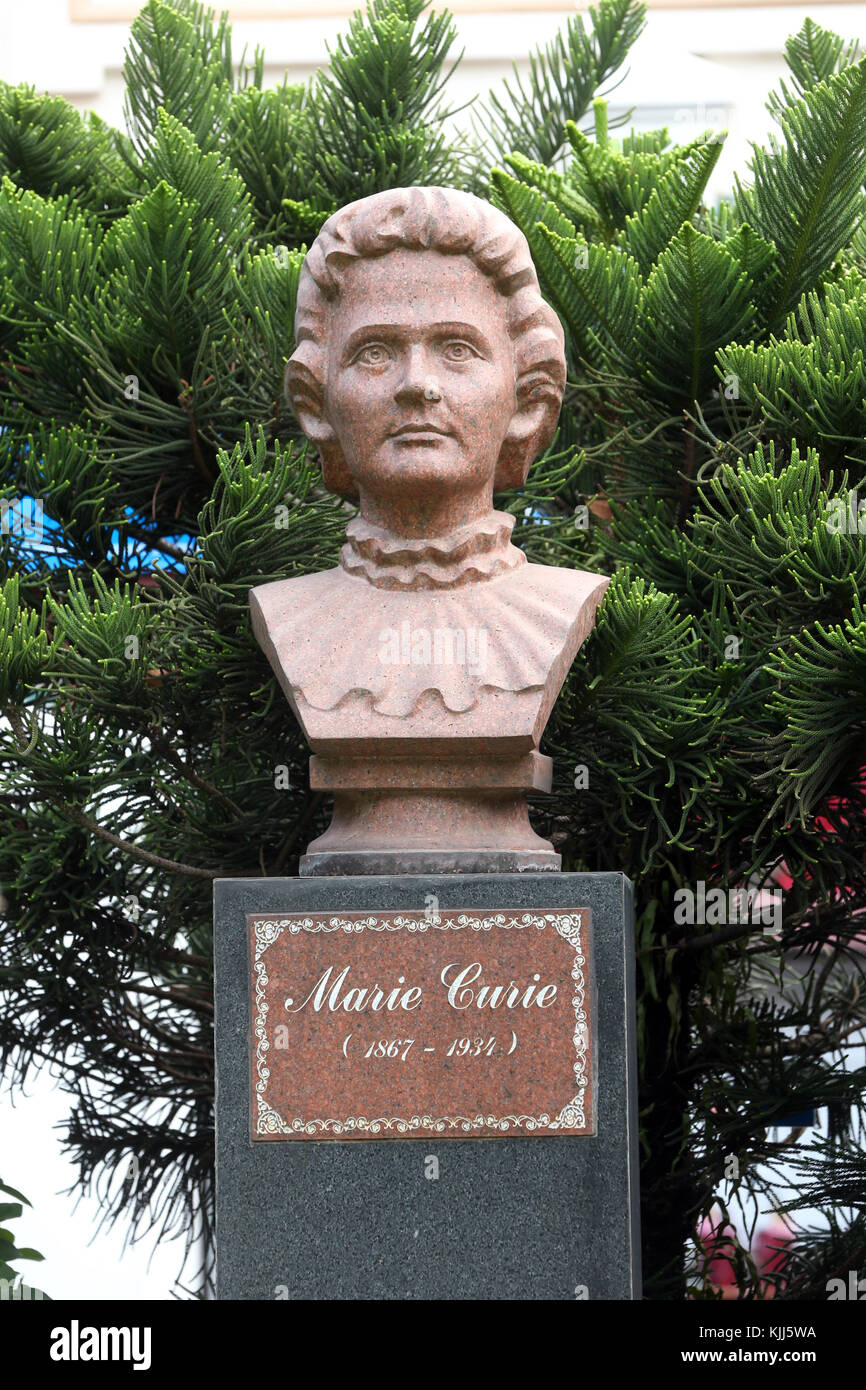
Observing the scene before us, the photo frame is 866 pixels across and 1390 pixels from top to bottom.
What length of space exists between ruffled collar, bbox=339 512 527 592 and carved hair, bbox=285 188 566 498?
28 centimetres

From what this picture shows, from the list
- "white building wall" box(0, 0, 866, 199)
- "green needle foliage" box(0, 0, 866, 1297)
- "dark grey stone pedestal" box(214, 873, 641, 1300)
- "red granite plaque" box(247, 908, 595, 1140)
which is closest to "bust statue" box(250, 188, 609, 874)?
"red granite plaque" box(247, 908, 595, 1140)

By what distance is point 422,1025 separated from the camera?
420 centimetres

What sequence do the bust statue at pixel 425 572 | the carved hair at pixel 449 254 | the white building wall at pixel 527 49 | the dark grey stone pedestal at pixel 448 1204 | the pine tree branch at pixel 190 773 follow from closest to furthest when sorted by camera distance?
1. the dark grey stone pedestal at pixel 448 1204
2. the bust statue at pixel 425 572
3. the carved hair at pixel 449 254
4. the pine tree branch at pixel 190 773
5. the white building wall at pixel 527 49

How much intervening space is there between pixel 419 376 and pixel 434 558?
0.44 m

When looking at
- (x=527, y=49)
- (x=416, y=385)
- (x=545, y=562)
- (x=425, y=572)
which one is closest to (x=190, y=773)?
(x=425, y=572)

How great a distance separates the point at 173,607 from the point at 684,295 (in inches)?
67.9

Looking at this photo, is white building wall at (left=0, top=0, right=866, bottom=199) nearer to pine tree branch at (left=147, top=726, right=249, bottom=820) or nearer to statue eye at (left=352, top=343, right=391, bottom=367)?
pine tree branch at (left=147, top=726, right=249, bottom=820)

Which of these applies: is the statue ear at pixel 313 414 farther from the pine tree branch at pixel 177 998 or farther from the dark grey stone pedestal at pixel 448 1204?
the pine tree branch at pixel 177 998

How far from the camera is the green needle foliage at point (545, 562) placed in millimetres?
5160

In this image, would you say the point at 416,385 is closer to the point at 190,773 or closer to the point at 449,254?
the point at 449,254

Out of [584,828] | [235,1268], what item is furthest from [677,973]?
[235,1268]

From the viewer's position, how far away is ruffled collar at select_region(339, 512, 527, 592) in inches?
184
